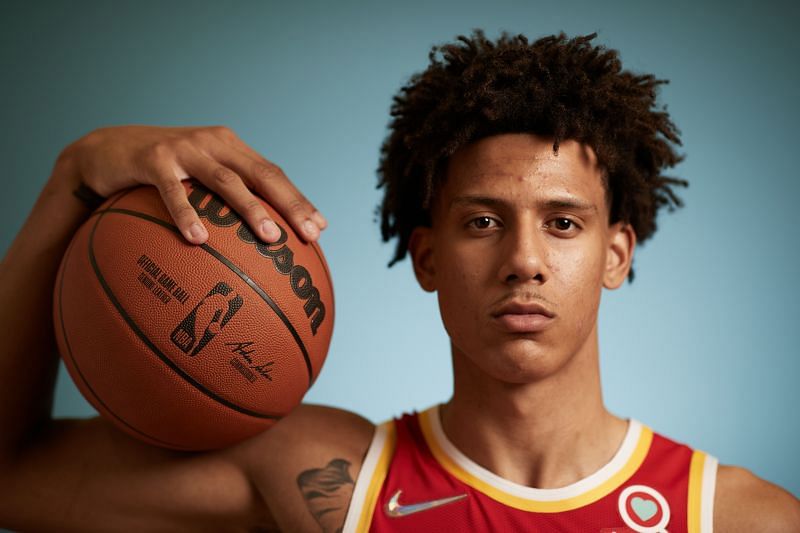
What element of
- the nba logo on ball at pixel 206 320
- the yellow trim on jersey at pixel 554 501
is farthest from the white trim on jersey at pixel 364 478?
the nba logo on ball at pixel 206 320

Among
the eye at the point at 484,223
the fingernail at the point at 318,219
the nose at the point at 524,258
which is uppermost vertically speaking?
the eye at the point at 484,223

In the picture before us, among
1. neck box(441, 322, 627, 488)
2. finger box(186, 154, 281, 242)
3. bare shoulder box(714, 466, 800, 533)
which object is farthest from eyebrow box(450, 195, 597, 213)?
bare shoulder box(714, 466, 800, 533)

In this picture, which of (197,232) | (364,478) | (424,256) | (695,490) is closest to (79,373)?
(197,232)

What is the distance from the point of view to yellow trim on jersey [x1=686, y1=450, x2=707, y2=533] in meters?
1.65

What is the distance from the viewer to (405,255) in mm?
2154

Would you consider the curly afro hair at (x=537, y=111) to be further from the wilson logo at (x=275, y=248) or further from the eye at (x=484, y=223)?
the wilson logo at (x=275, y=248)

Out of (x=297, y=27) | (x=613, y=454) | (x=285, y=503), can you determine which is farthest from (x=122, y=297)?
(x=297, y=27)

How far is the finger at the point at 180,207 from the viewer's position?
4.82 feet

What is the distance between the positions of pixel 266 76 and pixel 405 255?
1.37 m

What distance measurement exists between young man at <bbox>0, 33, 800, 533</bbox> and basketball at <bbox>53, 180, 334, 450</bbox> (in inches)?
4.8

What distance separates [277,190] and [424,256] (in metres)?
0.49

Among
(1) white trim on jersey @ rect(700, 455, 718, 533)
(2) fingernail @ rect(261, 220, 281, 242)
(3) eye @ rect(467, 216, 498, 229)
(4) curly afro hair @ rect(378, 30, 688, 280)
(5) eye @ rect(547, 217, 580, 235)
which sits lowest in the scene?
(1) white trim on jersey @ rect(700, 455, 718, 533)

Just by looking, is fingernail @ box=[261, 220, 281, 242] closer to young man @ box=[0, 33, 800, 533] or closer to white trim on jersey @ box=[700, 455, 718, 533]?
young man @ box=[0, 33, 800, 533]

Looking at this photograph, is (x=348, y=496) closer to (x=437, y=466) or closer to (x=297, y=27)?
(x=437, y=466)
